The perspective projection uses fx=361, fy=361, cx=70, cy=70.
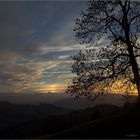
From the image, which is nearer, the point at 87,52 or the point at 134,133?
the point at 134,133

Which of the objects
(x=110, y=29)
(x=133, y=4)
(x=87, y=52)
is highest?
(x=133, y=4)

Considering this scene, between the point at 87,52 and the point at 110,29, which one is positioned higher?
the point at 110,29

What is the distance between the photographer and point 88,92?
45.1m

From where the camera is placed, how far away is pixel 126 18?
46625 millimetres

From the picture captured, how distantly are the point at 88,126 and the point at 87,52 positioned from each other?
33.3 feet

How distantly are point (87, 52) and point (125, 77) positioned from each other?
19.0 feet

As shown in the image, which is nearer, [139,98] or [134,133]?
[134,133]

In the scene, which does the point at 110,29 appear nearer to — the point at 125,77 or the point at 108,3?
the point at 108,3

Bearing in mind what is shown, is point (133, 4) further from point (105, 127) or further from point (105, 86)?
point (105, 127)

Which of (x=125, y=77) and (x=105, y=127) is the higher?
(x=125, y=77)

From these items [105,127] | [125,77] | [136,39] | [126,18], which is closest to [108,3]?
[126,18]

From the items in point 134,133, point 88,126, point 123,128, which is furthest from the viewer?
point 88,126

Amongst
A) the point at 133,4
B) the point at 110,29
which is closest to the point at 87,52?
the point at 110,29

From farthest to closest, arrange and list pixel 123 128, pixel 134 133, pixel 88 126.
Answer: pixel 88 126 < pixel 123 128 < pixel 134 133
